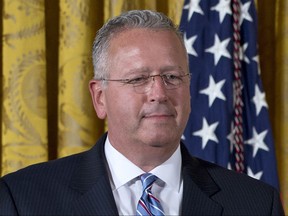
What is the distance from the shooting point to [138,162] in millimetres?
1669

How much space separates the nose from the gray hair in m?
0.15

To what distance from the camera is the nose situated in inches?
62.2

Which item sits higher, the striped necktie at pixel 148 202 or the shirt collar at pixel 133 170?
the shirt collar at pixel 133 170

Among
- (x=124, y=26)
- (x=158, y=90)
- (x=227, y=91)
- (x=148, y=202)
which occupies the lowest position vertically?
(x=148, y=202)

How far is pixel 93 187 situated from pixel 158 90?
0.30 metres

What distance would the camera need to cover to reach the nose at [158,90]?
1581 millimetres

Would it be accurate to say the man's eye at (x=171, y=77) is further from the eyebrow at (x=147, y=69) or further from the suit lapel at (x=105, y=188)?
the suit lapel at (x=105, y=188)

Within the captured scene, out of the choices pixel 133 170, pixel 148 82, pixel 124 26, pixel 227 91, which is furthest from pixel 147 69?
pixel 227 91

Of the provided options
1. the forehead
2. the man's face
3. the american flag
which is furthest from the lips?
the american flag

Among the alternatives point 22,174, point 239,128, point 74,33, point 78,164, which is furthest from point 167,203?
point 74,33

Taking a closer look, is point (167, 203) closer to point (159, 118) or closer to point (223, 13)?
point (159, 118)

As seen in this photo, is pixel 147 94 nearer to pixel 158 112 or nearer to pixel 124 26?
pixel 158 112

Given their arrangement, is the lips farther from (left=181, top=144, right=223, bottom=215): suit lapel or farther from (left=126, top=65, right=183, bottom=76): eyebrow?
(left=181, top=144, right=223, bottom=215): suit lapel

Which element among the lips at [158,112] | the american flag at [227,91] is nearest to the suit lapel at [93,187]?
the lips at [158,112]
